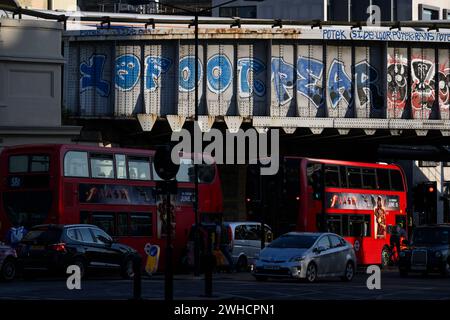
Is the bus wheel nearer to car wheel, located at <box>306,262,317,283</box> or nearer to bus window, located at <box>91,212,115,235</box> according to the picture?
bus window, located at <box>91,212,115,235</box>

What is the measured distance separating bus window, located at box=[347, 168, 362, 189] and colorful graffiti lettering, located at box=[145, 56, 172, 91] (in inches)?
339

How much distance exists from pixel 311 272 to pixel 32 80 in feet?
64.9

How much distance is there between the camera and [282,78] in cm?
5003

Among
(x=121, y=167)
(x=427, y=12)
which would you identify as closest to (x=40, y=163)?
(x=121, y=167)

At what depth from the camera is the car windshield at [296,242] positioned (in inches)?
1369

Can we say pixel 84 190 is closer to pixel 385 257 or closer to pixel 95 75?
pixel 95 75

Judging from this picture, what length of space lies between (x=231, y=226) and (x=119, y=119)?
24.7ft

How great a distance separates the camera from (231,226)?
45062mm

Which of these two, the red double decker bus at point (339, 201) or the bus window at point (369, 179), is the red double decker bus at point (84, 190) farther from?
the bus window at point (369, 179)

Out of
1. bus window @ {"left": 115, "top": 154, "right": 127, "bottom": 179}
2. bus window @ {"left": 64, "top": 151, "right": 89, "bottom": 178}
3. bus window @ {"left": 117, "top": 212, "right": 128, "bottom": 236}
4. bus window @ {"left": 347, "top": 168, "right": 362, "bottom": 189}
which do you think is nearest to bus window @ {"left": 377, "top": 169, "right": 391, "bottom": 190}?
bus window @ {"left": 347, "top": 168, "right": 362, "bottom": 189}

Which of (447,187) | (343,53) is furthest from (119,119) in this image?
(447,187)

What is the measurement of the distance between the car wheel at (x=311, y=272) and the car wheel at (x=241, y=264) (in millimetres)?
10911

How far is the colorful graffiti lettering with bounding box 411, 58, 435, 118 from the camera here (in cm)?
5092
